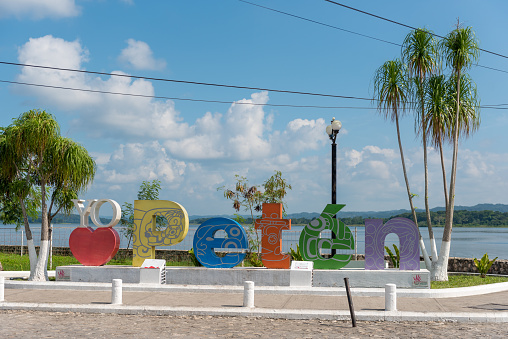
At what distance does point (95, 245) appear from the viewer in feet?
58.6

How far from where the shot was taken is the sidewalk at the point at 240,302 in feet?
41.4

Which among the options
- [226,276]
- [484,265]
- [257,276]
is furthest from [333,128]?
[484,265]

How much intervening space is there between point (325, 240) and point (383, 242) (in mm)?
1954

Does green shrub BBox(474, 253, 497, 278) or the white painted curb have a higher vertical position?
green shrub BBox(474, 253, 497, 278)

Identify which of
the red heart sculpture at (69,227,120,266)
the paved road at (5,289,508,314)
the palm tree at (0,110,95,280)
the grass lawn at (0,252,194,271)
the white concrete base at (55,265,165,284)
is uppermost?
the palm tree at (0,110,95,280)

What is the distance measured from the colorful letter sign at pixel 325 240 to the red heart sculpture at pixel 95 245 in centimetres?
679

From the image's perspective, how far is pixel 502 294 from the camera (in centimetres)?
1625

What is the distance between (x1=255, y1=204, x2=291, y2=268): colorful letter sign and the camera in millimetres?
17031

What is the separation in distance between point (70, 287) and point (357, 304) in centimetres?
938

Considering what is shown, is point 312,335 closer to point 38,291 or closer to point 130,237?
point 38,291

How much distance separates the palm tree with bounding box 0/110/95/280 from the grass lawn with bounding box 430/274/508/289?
1364 centimetres

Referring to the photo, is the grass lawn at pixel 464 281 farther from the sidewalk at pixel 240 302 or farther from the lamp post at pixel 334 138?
the lamp post at pixel 334 138

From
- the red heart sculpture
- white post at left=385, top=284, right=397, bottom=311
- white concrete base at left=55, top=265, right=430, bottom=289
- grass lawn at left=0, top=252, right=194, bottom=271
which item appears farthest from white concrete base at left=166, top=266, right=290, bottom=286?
grass lawn at left=0, top=252, right=194, bottom=271

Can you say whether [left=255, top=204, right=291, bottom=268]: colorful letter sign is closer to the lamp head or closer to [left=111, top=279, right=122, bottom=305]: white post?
the lamp head
